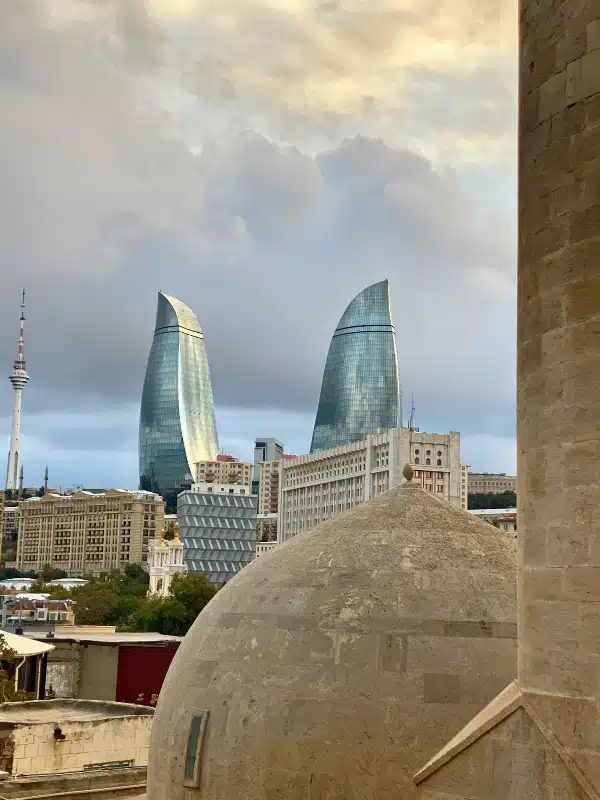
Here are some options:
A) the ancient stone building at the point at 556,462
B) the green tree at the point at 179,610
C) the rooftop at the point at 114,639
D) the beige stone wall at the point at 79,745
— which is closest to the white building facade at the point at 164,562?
the green tree at the point at 179,610

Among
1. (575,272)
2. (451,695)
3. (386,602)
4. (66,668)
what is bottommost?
(66,668)

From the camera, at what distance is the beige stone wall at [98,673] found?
149 feet

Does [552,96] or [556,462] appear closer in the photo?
[556,462]

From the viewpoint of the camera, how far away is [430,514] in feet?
45.6

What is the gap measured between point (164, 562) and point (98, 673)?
125444 mm

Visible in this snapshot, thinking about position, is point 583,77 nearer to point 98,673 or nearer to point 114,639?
point 98,673

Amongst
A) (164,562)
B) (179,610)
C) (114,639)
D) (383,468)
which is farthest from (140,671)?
(383,468)

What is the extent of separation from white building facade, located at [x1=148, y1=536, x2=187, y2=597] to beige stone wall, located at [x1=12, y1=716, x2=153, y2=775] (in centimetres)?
13391

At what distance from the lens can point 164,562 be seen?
17075 centimetres

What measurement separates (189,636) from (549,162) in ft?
26.4

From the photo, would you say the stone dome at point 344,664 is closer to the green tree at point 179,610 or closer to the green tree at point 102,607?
the green tree at point 179,610

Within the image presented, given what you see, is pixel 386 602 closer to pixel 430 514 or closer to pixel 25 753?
pixel 430 514

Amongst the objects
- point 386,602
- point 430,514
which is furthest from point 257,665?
point 430,514

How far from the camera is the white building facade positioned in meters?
162
